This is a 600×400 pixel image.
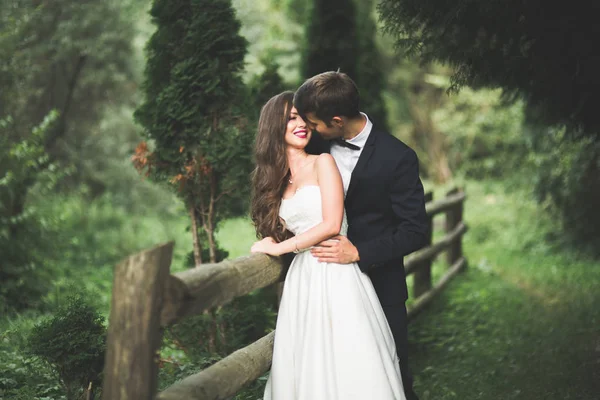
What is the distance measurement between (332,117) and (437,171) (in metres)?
18.9

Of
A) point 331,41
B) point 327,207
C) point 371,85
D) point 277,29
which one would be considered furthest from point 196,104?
point 277,29

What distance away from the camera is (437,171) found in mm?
21438

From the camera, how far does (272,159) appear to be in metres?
3.24

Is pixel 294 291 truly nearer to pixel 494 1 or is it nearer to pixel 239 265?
pixel 239 265

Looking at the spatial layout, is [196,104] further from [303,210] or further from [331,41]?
[331,41]

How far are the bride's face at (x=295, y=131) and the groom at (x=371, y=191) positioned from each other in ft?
0.28

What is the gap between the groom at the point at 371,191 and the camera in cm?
309

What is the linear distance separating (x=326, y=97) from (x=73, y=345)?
5.94 feet

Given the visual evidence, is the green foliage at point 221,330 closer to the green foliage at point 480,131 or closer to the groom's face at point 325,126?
the groom's face at point 325,126

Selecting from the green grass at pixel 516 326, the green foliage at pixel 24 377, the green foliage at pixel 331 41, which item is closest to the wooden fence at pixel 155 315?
the green foliage at pixel 24 377

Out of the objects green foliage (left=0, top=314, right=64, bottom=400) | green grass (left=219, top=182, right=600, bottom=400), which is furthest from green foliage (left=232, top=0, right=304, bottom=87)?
green foliage (left=0, top=314, right=64, bottom=400)

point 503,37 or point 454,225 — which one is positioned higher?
point 454,225

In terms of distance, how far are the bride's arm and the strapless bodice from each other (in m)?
0.06

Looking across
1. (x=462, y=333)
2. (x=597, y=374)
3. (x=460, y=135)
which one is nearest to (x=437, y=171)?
(x=460, y=135)
